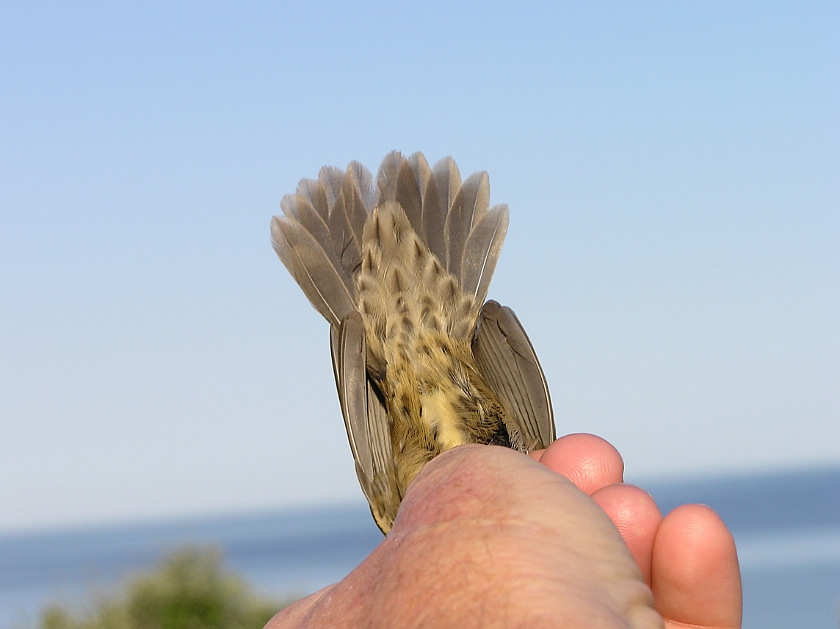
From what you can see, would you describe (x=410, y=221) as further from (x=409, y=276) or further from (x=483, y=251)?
(x=483, y=251)

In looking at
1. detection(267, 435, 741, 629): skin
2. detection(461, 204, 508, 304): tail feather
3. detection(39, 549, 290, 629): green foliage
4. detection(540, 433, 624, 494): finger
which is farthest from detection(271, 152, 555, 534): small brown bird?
detection(39, 549, 290, 629): green foliage

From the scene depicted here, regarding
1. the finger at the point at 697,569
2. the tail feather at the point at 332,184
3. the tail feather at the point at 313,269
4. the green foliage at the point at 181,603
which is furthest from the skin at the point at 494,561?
the green foliage at the point at 181,603

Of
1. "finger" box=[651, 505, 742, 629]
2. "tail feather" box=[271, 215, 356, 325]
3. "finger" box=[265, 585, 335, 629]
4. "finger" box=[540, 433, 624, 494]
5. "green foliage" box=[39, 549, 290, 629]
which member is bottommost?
"green foliage" box=[39, 549, 290, 629]

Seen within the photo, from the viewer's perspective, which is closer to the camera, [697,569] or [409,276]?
[697,569]

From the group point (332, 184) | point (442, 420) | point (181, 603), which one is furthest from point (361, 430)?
point (181, 603)

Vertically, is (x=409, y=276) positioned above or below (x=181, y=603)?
above

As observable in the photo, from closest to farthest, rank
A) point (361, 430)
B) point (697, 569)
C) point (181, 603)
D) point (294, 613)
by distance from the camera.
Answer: point (697, 569) < point (294, 613) < point (361, 430) < point (181, 603)

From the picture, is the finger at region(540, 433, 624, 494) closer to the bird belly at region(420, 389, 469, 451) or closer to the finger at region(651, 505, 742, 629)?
the finger at region(651, 505, 742, 629)
